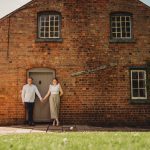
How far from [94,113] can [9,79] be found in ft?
13.6

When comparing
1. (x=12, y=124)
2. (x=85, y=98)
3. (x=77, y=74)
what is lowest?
(x=12, y=124)

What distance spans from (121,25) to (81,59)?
2.60 meters

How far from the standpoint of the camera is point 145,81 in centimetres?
1702

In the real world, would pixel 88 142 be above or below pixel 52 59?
below

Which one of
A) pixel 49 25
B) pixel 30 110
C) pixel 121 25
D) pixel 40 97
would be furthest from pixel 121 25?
pixel 30 110

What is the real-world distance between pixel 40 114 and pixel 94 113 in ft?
8.08

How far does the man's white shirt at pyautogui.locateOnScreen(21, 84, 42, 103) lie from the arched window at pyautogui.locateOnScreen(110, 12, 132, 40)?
452 cm

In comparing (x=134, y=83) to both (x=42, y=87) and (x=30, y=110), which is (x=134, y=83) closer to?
(x=42, y=87)

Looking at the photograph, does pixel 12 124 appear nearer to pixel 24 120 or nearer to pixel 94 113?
pixel 24 120

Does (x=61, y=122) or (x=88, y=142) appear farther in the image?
(x=61, y=122)

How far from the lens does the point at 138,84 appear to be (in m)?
17.1

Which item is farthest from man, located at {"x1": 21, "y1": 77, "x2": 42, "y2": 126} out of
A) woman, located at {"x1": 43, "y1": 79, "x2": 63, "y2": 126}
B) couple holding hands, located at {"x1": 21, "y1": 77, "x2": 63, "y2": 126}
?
woman, located at {"x1": 43, "y1": 79, "x2": 63, "y2": 126}

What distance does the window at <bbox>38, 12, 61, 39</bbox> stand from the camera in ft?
56.6

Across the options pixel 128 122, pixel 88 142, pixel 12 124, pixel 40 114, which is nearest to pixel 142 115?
pixel 128 122
